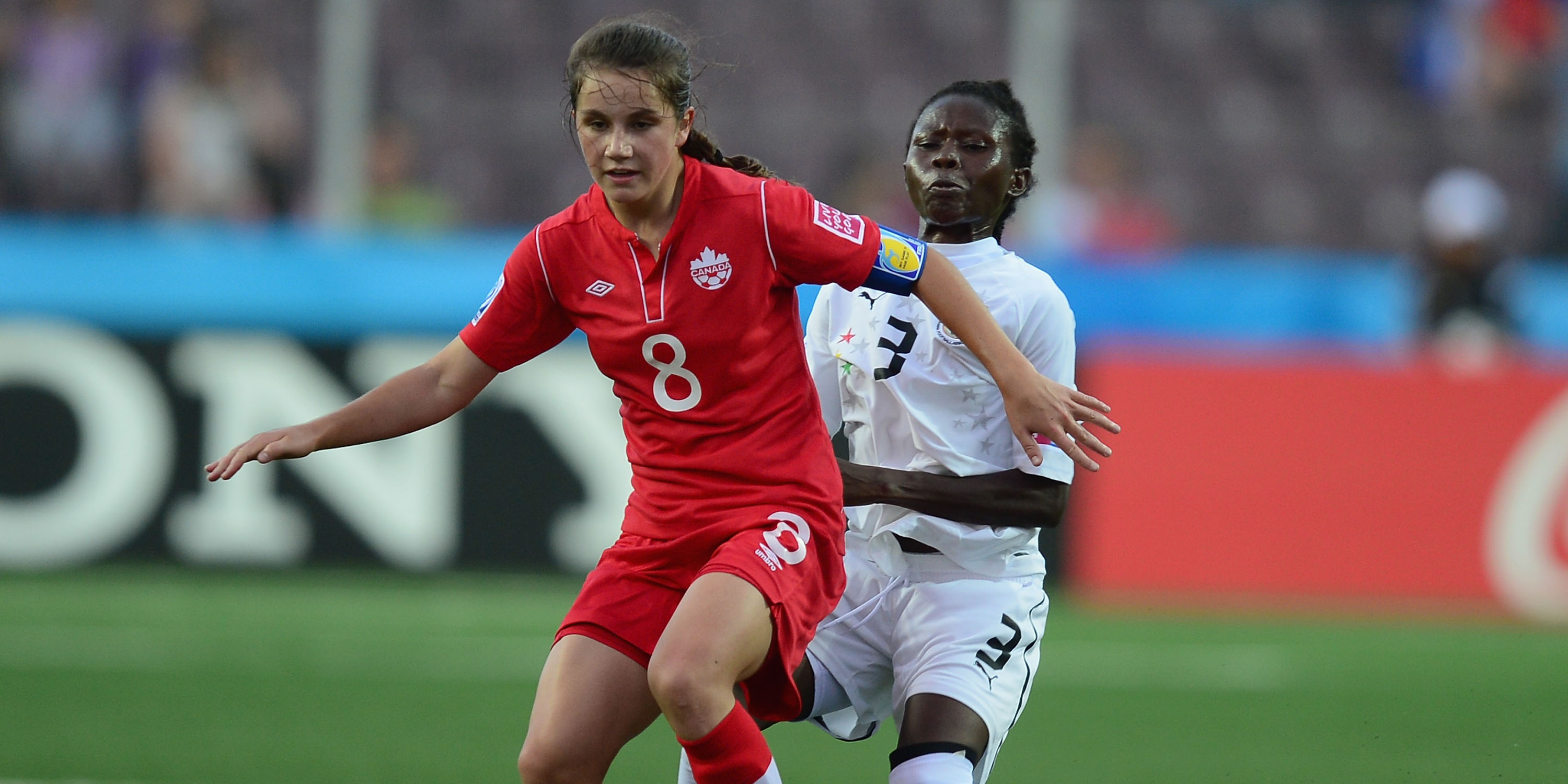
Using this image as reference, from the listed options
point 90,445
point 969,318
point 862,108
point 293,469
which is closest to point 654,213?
point 969,318

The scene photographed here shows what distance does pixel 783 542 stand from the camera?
3.74 metres

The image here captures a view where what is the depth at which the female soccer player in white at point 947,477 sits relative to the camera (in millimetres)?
4082

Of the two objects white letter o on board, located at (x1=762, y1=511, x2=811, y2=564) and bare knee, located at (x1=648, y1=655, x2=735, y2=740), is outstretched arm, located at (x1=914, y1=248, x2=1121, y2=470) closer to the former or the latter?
white letter o on board, located at (x1=762, y1=511, x2=811, y2=564)

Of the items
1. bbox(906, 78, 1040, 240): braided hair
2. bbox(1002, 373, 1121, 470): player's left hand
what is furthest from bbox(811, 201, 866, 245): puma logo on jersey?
bbox(906, 78, 1040, 240): braided hair

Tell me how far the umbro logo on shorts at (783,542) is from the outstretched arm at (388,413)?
74cm

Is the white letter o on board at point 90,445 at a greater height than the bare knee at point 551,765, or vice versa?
the bare knee at point 551,765

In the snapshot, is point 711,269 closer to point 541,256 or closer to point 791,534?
point 541,256

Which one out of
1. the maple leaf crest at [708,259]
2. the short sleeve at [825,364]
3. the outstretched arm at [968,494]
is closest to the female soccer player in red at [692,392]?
the maple leaf crest at [708,259]

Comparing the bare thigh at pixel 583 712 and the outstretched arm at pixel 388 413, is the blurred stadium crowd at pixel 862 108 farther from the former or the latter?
the bare thigh at pixel 583 712

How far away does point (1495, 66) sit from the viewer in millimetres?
13727

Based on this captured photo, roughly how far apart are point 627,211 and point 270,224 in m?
7.46

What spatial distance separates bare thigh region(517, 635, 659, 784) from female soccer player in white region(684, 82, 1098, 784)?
18.3 inches

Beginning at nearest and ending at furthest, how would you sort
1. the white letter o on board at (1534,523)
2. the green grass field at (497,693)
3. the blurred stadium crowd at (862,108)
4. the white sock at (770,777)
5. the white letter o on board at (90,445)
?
the white sock at (770,777), the green grass field at (497,693), the white letter o on board at (1534,523), the white letter o on board at (90,445), the blurred stadium crowd at (862,108)

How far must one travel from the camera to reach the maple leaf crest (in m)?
3.79
